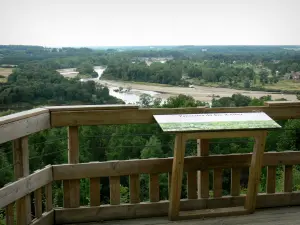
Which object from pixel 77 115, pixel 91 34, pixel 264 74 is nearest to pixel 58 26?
pixel 91 34

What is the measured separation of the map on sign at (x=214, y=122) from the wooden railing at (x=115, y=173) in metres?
0.12

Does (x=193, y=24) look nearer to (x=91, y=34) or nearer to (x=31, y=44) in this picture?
(x=91, y=34)

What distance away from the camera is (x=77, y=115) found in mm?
3441

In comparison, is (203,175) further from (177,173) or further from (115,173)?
(115,173)

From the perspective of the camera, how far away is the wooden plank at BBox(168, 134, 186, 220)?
334 centimetres

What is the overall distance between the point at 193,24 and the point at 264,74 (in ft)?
86.9

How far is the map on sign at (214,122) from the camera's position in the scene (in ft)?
10.8

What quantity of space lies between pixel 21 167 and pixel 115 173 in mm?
811

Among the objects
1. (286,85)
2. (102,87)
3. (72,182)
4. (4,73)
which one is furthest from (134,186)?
(102,87)

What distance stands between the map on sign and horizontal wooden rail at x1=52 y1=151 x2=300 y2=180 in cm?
38

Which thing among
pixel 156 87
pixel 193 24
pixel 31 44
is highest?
pixel 193 24

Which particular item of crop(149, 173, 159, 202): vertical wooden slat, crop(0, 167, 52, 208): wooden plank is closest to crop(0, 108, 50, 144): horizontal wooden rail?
crop(0, 167, 52, 208): wooden plank

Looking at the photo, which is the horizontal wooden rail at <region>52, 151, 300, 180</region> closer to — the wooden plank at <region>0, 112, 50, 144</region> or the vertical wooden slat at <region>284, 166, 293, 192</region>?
the vertical wooden slat at <region>284, 166, 293, 192</region>

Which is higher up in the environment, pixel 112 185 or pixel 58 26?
pixel 58 26
